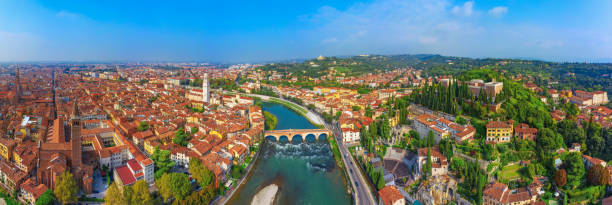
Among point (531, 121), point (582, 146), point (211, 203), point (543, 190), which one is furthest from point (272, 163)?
point (582, 146)

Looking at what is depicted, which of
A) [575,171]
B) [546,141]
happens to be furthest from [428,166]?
[546,141]

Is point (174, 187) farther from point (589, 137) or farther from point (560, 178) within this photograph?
point (589, 137)

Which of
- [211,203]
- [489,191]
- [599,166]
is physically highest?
[599,166]

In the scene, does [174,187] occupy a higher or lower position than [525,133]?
lower

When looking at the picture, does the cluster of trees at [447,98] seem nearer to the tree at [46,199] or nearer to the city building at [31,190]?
the tree at [46,199]

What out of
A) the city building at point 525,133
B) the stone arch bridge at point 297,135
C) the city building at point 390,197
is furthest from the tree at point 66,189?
the city building at point 525,133

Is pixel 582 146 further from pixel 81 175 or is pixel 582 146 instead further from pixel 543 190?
pixel 81 175

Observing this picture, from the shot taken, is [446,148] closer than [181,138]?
Yes
